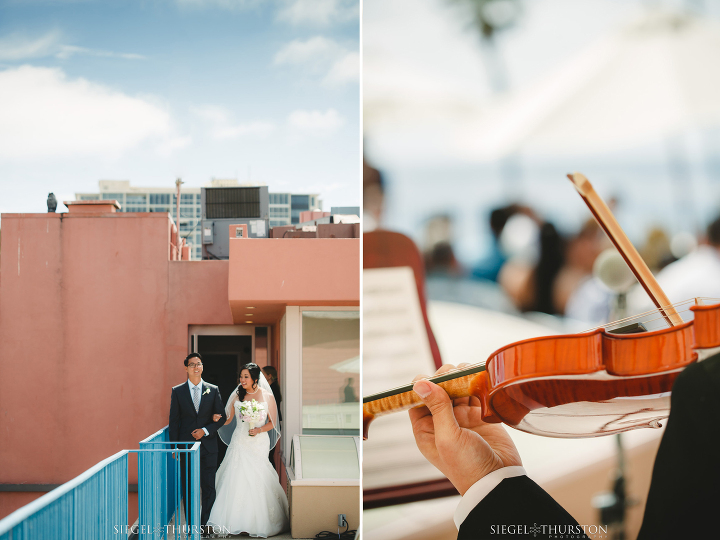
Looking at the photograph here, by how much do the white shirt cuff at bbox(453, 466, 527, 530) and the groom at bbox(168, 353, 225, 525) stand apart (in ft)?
7.77

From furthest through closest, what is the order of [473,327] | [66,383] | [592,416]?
[66,383] < [473,327] < [592,416]

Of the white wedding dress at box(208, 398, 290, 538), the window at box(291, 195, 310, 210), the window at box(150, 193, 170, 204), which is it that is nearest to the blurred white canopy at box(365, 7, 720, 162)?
the white wedding dress at box(208, 398, 290, 538)

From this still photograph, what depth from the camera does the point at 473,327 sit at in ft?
8.15

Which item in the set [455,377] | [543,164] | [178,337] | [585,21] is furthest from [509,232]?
[178,337]

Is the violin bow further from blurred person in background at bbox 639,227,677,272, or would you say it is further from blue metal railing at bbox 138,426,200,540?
blue metal railing at bbox 138,426,200,540

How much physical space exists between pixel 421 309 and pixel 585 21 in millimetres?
1538

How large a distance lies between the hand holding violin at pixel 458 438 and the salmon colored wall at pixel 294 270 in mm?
2189

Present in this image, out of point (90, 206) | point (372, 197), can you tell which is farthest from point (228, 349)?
point (372, 197)

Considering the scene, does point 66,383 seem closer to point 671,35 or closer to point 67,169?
point 67,169

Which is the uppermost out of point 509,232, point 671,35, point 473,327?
point 671,35

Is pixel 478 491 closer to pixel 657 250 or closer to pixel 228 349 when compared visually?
pixel 657 250

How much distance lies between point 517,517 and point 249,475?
261 centimetres

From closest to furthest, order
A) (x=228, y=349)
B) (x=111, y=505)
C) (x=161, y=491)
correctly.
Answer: (x=111, y=505) < (x=161, y=491) < (x=228, y=349)

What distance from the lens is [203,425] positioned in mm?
4215
